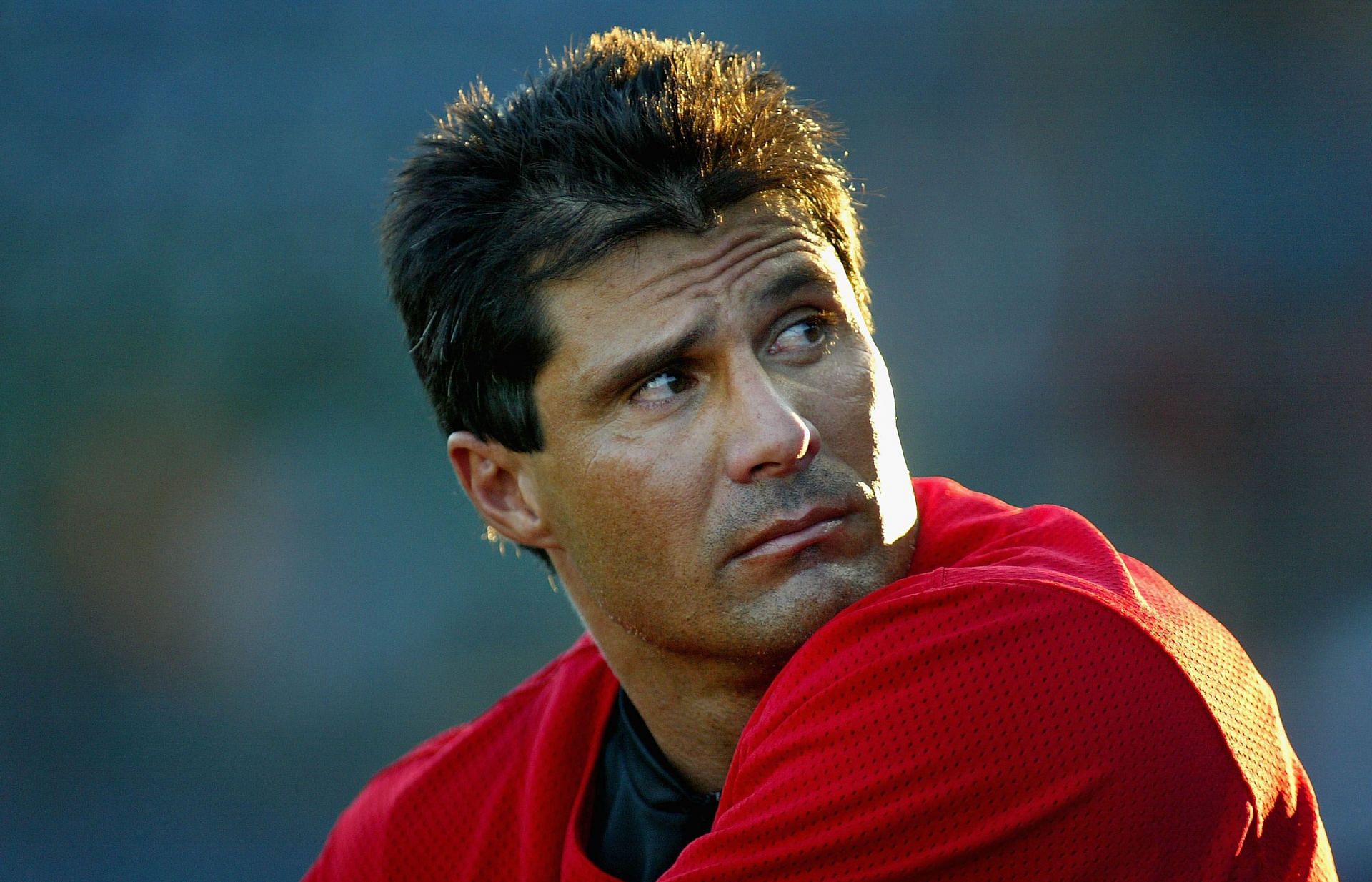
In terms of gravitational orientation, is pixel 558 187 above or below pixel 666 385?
above

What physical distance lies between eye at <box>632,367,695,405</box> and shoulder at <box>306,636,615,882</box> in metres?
0.67

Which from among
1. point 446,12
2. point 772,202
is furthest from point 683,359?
point 446,12

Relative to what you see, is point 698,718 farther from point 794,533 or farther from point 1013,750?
point 1013,750

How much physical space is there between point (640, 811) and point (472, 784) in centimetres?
Answer: 34

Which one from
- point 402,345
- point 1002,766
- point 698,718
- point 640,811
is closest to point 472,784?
point 640,811

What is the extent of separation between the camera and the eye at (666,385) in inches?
74.0

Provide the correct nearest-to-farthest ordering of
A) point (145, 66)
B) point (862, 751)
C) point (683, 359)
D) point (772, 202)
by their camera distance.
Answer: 1. point (862, 751)
2. point (683, 359)
3. point (772, 202)
4. point (145, 66)

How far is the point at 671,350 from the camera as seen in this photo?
6.03 feet

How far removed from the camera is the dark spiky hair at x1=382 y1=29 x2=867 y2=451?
194cm

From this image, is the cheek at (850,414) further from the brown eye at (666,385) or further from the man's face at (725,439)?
the brown eye at (666,385)

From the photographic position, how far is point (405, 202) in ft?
7.34

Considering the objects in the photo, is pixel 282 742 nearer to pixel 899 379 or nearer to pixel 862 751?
pixel 899 379

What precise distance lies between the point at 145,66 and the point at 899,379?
3.37 m

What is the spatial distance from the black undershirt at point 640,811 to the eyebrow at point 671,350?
2.13 ft
